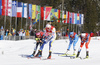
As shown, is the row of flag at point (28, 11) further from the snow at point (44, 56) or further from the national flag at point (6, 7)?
the snow at point (44, 56)

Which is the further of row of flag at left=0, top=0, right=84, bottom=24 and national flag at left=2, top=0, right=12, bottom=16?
row of flag at left=0, top=0, right=84, bottom=24

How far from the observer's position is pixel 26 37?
27969 millimetres

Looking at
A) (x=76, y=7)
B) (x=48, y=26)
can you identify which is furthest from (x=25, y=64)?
(x=76, y=7)

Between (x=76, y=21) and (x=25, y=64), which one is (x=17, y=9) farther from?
(x=25, y=64)

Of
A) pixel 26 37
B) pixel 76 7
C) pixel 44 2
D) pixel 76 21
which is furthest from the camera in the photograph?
pixel 76 7

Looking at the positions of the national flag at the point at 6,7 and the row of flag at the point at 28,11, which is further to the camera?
the row of flag at the point at 28,11

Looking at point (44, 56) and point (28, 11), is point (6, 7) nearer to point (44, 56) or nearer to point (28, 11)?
point (28, 11)

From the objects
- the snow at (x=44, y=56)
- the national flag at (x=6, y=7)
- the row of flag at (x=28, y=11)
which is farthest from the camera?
the row of flag at (x=28, y=11)

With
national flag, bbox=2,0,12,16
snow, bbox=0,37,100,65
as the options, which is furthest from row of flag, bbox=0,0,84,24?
snow, bbox=0,37,100,65

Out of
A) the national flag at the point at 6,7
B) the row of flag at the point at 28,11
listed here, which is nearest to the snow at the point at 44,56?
the national flag at the point at 6,7

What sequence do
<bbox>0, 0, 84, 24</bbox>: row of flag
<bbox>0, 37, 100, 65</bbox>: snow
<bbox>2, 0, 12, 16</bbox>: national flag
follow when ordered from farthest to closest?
<bbox>0, 0, 84, 24</bbox>: row of flag, <bbox>2, 0, 12, 16</bbox>: national flag, <bbox>0, 37, 100, 65</bbox>: snow

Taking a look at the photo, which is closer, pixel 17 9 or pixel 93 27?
pixel 17 9

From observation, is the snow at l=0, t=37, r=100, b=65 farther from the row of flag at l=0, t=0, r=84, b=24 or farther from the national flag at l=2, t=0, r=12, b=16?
the row of flag at l=0, t=0, r=84, b=24

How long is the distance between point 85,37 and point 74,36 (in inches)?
52.3
